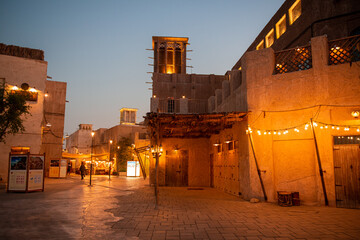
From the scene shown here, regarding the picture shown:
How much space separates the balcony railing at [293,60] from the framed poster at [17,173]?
539 inches

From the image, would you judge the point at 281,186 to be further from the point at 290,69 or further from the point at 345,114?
the point at 290,69

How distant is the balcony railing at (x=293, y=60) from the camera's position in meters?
10.8

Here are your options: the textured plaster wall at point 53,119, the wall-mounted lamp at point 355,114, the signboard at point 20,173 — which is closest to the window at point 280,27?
the wall-mounted lamp at point 355,114

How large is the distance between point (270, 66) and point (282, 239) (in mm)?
7745

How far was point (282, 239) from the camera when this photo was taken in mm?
5754

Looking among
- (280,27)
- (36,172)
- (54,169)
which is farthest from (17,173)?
(280,27)

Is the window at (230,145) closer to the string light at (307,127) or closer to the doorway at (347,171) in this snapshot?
the string light at (307,127)

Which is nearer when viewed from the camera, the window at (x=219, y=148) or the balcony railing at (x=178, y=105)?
the window at (x=219, y=148)

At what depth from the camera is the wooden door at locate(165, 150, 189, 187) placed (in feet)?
63.1

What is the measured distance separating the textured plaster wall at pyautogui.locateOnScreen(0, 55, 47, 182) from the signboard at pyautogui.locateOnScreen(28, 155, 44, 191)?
679 cm

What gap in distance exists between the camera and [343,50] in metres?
10.1

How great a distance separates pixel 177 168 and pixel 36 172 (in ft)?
30.1

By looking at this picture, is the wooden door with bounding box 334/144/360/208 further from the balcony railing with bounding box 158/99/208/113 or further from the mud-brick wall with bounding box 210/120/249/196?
the balcony railing with bounding box 158/99/208/113

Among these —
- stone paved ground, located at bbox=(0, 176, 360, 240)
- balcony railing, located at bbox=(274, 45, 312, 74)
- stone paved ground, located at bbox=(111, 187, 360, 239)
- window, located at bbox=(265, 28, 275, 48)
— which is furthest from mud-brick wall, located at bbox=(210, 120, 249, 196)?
window, located at bbox=(265, 28, 275, 48)
